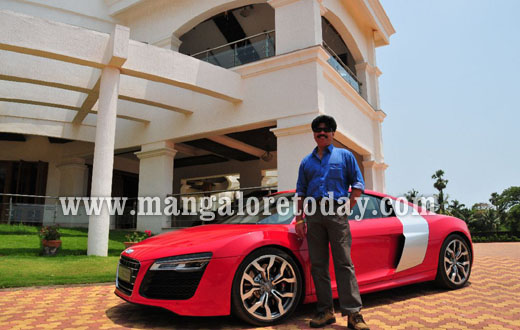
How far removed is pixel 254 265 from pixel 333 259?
68 centimetres

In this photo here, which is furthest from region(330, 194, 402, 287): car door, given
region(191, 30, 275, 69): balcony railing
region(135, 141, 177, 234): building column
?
region(135, 141, 177, 234): building column

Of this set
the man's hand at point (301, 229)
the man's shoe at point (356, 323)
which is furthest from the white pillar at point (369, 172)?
the man's shoe at point (356, 323)

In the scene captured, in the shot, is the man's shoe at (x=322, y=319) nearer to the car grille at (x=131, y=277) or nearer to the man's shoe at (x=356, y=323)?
the man's shoe at (x=356, y=323)

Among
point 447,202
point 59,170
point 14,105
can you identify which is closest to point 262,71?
point 14,105

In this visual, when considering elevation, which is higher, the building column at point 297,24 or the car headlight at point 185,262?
the building column at point 297,24

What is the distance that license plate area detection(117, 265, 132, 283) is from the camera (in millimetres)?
3176

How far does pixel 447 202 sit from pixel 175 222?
51710mm

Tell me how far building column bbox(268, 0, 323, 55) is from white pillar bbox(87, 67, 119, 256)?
4.48 metres

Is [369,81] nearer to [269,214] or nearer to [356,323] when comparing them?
[269,214]

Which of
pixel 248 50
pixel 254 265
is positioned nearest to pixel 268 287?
pixel 254 265

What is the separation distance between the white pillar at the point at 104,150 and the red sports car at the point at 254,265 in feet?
15.7

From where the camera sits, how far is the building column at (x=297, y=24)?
9.73m

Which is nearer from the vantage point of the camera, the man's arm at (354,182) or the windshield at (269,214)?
the man's arm at (354,182)

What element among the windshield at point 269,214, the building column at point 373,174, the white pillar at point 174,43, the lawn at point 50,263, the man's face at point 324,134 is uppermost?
the white pillar at point 174,43
